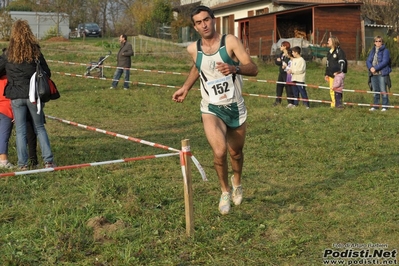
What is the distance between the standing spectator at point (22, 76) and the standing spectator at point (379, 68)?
28.5ft

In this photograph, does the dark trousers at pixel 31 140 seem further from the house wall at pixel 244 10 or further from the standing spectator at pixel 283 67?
the house wall at pixel 244 10

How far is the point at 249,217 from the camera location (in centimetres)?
632

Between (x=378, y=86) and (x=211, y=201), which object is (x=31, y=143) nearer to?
(x=211, y=201)

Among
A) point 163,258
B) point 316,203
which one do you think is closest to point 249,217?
point 316,203

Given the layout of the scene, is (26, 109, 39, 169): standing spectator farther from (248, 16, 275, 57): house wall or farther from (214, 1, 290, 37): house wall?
(214, 1, 290, 37): house wall

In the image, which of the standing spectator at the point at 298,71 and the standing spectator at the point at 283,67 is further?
the standing spectator at the point at 283,67

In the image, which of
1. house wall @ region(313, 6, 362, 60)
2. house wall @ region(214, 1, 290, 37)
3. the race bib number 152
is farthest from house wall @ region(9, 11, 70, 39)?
the race bib number 152

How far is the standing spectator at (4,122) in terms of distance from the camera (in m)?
8.55

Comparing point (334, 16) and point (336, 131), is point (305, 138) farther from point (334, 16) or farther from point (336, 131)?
point (334, 16)

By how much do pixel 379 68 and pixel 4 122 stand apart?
30.0ft

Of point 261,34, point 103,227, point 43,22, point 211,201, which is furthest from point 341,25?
point 103,227

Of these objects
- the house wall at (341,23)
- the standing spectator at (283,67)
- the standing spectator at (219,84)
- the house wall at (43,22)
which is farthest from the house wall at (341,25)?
the standing spectator at (219,84)

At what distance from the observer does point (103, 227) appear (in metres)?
5.71

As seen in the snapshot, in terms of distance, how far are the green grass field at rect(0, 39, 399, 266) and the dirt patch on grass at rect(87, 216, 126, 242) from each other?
11mm
